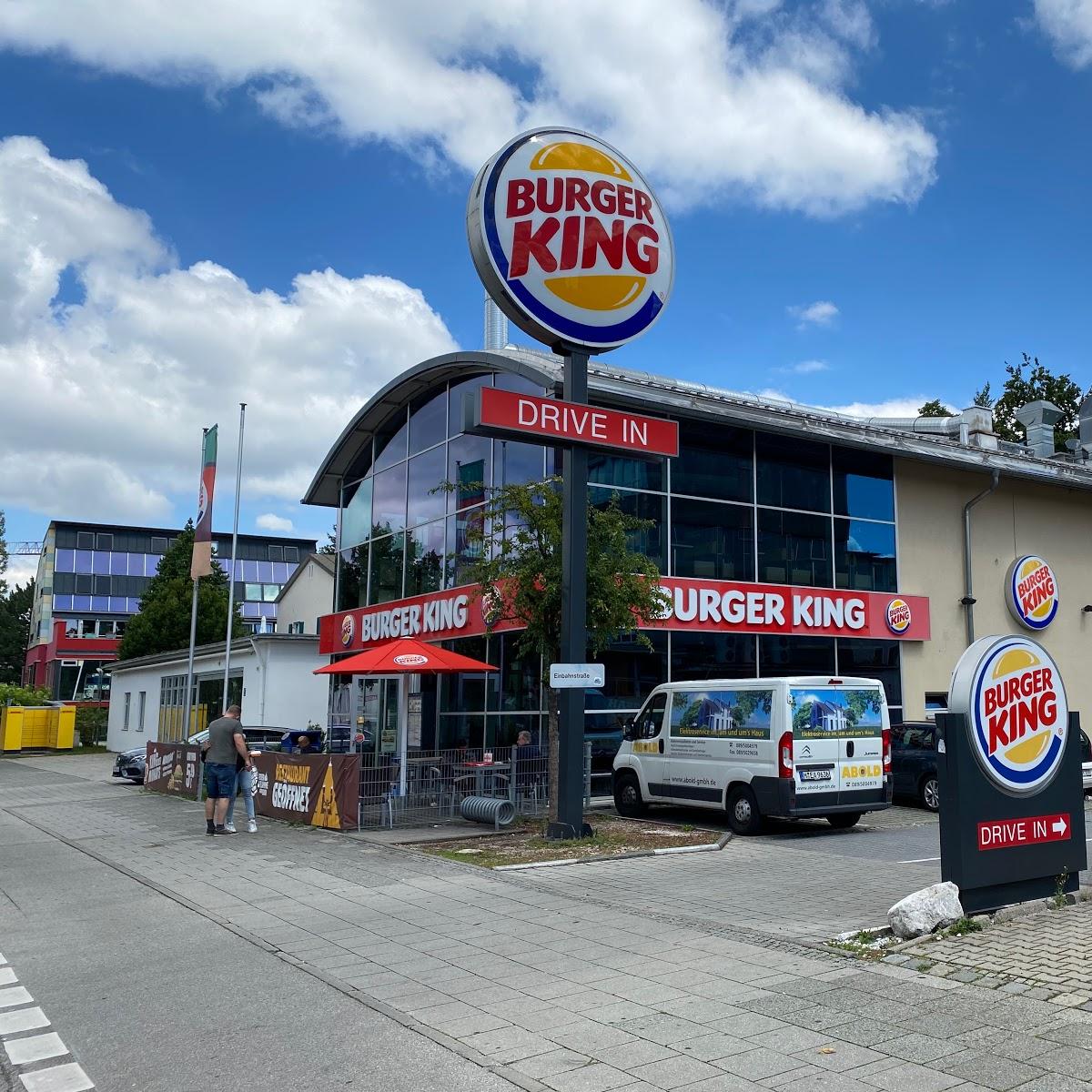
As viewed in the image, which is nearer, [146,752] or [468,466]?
[468,466]

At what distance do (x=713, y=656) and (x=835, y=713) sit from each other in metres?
6.80

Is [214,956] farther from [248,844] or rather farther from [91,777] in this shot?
[91,777]

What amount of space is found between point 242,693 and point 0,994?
2645 cm

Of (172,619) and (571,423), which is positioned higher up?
(172,619)

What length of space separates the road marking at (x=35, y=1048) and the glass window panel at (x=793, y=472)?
19.1 meters

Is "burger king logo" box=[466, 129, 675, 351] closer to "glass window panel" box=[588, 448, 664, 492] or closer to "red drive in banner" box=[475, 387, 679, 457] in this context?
"red drive in banner" box=[475, 387, 679, 457]

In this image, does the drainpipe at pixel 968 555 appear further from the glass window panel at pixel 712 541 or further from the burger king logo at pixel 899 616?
the glass window panel at pixel 712 541

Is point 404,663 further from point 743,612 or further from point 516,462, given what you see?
point 743,612

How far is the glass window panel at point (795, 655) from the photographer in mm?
22500

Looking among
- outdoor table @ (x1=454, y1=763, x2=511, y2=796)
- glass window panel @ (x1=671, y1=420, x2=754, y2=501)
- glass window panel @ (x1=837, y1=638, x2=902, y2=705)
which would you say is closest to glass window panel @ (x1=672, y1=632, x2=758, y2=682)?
glass window panel @ (x1=837, y1=638, x2=902, y2=705)

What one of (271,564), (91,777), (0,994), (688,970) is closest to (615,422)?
(688,970)

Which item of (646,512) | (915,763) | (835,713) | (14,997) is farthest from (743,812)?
(14,997)

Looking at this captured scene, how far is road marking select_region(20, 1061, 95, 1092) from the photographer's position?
5.18 m

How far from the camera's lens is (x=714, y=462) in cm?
2267
